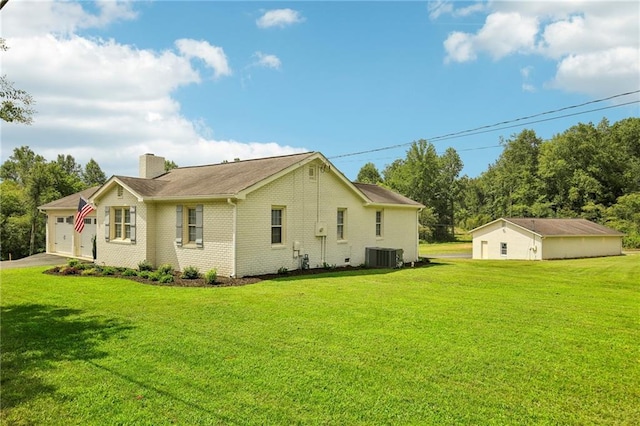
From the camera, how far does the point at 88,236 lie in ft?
72.9

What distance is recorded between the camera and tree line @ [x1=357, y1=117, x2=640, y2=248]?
184 ft

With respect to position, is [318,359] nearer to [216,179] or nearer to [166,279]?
[166,279]

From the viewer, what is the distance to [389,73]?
1981cm

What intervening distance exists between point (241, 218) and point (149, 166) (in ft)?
30.9

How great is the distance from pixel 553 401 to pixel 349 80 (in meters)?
18.0

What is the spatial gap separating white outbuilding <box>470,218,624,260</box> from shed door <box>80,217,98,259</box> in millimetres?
31262

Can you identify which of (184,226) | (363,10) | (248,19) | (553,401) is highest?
(363,10)

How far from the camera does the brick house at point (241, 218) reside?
14.3m

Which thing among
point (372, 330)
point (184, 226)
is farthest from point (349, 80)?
point (372, 330)

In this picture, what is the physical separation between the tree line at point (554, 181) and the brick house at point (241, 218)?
146 ft

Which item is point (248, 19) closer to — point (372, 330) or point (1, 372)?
point (372, 330)

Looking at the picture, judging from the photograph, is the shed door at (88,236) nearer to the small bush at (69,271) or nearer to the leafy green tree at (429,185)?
the small bush at (69,271)

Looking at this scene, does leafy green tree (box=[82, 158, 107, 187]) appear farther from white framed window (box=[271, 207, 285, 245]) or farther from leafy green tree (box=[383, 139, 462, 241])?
white framed window (box=[271, 207, 285, 245])

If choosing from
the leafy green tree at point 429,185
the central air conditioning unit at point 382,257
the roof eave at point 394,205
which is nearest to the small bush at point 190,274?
the central air conditioning unit at point 382,257
